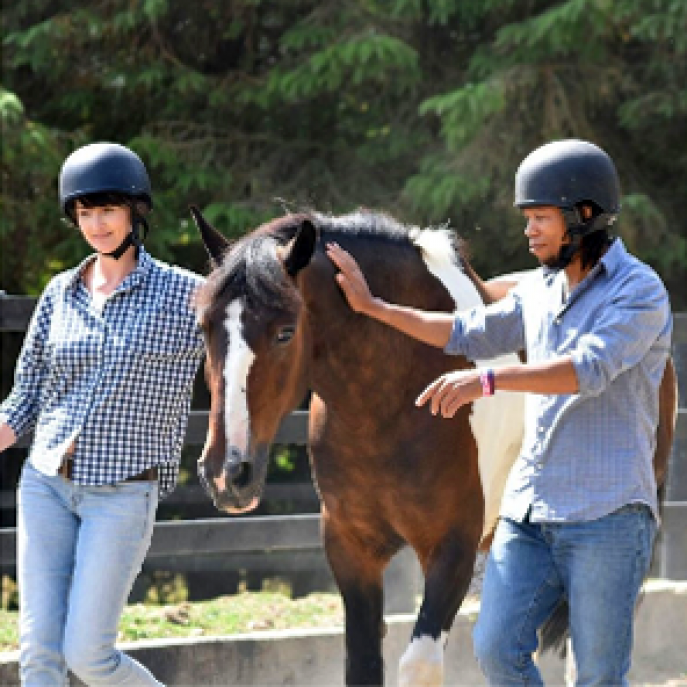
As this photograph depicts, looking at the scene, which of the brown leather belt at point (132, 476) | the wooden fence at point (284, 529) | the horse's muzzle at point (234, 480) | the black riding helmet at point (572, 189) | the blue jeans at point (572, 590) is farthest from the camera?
the wooden fence at point (284, 529)

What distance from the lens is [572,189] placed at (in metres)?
3.84

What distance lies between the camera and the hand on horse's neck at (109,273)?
4.36 m

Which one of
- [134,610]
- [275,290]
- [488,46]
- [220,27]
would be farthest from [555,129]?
[275,290]

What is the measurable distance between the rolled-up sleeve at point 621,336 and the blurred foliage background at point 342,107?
575cm

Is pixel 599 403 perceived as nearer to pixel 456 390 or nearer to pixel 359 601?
pixel 456 390

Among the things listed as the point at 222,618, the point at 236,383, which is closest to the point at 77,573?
the point at 236,383

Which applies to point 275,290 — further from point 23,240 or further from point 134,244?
point 23,240

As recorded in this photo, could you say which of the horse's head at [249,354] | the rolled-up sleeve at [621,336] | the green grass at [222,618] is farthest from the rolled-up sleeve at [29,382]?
the green grass at [222,618]

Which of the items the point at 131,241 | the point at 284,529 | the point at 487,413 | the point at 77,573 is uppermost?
the point at 131,241

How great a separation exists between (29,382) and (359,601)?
4.71ft

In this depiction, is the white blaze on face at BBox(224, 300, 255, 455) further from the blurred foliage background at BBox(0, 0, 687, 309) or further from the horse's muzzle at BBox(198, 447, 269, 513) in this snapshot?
the blurred foliage background at BBox(0, 0, 687, 309)

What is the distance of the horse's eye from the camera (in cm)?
423

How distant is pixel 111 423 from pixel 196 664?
Result: 2.35 m

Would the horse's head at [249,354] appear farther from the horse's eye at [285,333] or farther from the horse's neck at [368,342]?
the horse's neck at [368,342]
